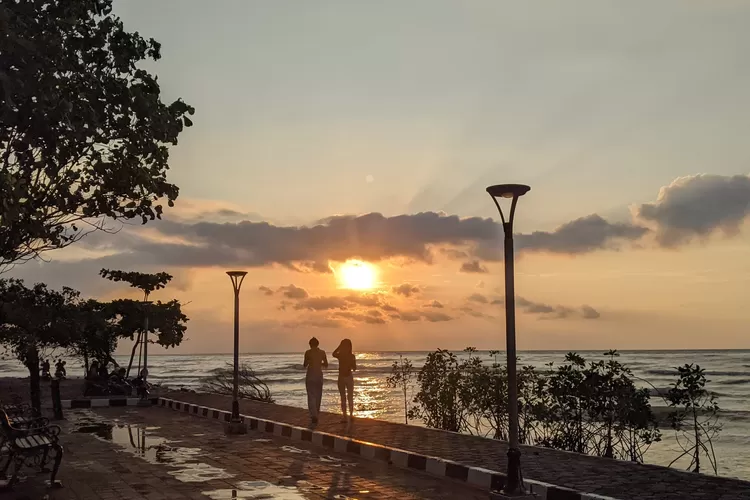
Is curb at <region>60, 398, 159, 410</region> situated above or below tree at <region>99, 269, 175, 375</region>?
below

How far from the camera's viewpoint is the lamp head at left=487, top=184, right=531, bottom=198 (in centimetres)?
823

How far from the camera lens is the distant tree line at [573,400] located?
1152cm

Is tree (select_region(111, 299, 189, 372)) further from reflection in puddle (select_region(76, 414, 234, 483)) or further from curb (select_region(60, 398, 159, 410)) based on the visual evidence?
reflection in puddle (select_region(76, 414, 234, 483))

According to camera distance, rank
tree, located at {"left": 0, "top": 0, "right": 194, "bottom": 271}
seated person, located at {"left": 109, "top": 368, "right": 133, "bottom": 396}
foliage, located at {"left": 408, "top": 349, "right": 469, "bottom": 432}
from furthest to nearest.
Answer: seated person, located at {"left": 109, "top": 368, "right": 133, "bottom": 396}, foliage, located at {"left": 408, "top": 349, "right": 469, "bottom": 432}, tree, located at {"left": 0, "top": 0, "right": 194, "bottom": 271}

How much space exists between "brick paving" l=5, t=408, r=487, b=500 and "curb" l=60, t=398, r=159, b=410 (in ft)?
32.3

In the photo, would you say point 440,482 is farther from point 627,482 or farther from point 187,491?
point 187,491

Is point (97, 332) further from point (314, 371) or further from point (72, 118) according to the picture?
point (72, 118)

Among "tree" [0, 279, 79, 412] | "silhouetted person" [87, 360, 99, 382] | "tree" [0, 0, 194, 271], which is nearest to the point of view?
"tree" [0, 0, 194, 271]

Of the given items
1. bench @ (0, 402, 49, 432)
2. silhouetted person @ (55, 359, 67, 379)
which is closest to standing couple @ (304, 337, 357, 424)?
bench @ (0, 402, 49, 432)

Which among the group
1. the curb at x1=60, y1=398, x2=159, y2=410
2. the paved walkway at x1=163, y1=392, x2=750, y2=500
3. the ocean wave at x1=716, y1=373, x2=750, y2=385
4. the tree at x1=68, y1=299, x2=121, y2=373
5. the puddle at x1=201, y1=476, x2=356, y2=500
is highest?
the tree at x1=68, y1=299, x2=121, y2=373

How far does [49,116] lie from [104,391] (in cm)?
2147

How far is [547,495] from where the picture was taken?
7.96 meters

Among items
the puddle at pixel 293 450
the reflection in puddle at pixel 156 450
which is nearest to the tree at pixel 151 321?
the reflection in puddle at pixel 156 450

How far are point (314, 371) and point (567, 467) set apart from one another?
712 cm
